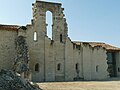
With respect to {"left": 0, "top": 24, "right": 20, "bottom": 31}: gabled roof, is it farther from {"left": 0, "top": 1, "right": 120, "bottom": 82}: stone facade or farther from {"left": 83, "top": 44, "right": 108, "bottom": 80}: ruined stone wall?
{"left": 83, "top": 44, "right": 108, "bottom": 80}: ruined stone wall

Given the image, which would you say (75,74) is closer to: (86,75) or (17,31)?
(86,75)

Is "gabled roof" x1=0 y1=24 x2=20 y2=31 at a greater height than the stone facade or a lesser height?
greater

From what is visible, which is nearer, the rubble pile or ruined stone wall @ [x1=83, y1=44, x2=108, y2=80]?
Answer: the rubble pile

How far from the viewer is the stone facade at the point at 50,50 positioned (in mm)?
32219

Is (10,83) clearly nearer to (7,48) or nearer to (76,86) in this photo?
(76,86)

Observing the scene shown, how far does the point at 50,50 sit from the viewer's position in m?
34.2

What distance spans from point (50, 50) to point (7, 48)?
545 cm

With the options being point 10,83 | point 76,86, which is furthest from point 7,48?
point 10,83

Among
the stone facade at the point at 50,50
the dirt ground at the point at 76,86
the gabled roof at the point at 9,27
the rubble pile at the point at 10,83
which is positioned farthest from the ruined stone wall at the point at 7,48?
the rubble pile at the point at 10,83

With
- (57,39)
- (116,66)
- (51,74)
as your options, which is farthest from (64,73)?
(116,66)

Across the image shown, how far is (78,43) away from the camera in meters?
38.8

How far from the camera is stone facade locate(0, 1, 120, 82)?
32219mm

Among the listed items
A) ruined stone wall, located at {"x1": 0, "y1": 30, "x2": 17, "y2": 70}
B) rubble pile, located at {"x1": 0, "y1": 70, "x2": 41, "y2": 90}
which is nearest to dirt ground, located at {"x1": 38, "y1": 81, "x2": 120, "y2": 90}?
rubble pile, located at {"x1": 0, "y1": 70, "x2": 41, "y2": 90}

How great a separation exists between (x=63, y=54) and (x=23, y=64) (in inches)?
268
